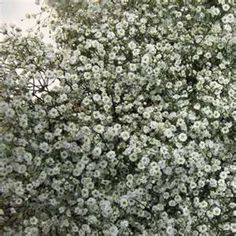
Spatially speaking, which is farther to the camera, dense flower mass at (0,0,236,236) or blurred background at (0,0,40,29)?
blurred background at (0,0,40,29)

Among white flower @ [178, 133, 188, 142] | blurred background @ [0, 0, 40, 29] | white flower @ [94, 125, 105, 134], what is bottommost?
white flower @ [94, 125, 105, 134]

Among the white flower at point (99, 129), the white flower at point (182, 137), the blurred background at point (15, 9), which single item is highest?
the blurred background at point (15, 9)

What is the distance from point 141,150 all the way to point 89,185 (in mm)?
245

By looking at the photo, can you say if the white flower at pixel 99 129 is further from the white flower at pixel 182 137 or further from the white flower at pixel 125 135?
the white flower at pixel 182 137

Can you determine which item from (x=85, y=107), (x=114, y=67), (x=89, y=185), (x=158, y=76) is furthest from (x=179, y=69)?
(x=89, y=185)

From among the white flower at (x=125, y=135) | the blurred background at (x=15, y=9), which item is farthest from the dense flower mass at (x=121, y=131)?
the blurred background at (x=15, y=9)

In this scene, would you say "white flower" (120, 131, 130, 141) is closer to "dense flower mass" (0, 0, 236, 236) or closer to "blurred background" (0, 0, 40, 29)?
"dense flower mass" (0, 0, 236, 236)

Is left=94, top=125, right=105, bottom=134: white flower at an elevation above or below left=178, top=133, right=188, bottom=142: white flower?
below

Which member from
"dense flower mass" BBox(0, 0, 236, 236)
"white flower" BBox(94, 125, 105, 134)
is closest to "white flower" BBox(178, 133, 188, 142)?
"dense flower mass" BBox(0, 0, 236, 236)

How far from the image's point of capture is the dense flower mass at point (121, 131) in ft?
7.44

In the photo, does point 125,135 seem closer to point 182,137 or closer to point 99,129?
point 99,129

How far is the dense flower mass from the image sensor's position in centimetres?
227

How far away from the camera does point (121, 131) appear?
2365 millimetres

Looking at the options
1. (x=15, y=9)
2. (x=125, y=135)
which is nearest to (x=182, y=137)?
(x=125, y=135)
